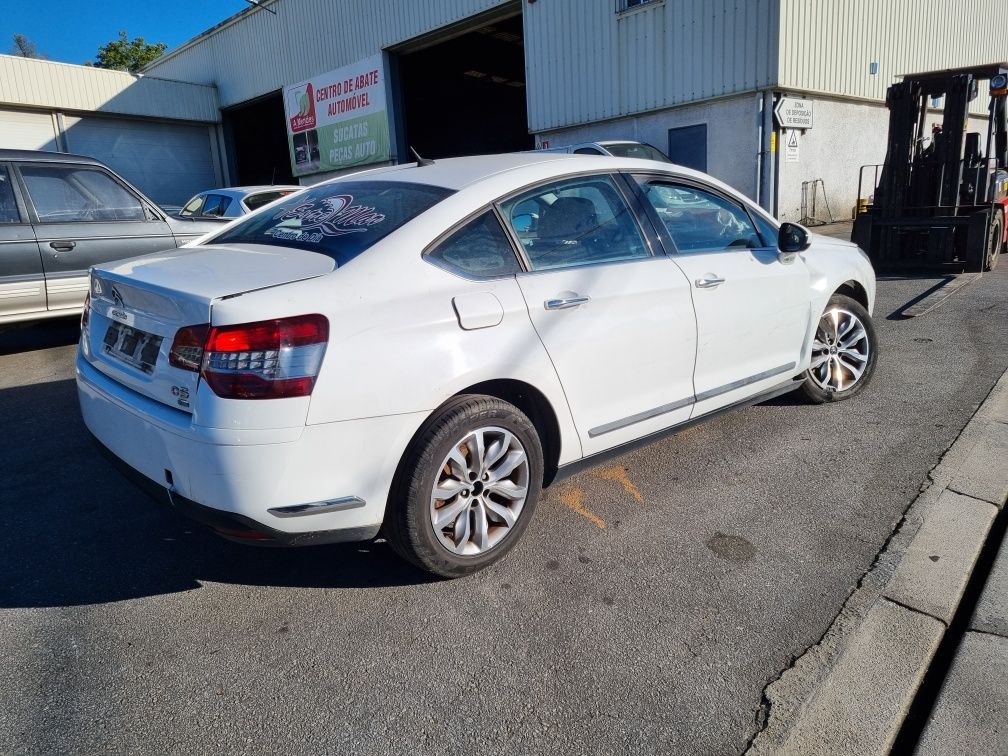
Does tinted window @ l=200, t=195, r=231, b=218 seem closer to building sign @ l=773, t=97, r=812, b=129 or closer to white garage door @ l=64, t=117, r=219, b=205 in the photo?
building sign @ l=773, t=97, r=812, b=129

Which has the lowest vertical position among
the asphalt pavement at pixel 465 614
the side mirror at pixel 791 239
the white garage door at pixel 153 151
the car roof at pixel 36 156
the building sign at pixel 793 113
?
the asphalt pavement at pixel 465 614

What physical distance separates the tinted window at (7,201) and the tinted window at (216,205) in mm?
3340

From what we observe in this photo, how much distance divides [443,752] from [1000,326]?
22.2 ft

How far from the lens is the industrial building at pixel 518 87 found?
14883mm

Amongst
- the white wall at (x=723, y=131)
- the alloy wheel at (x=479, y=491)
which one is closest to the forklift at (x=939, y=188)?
the white wall at (x=723, y=131)

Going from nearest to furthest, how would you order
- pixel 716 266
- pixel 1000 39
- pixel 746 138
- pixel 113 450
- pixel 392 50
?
pixel 113 450 → pixel 716 266 → pixel 746 138 → pixel 392 50 → pixel 1000 39

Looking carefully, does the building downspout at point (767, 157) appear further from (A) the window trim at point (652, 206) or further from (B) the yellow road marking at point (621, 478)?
(B) the yellow road marking at point (621, 478)

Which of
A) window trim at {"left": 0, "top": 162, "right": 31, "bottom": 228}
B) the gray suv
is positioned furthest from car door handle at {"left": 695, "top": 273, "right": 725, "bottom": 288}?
window trim at {"left": 0, "top": 162, "right": 31, "bottom": 228}

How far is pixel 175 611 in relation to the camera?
108 inches

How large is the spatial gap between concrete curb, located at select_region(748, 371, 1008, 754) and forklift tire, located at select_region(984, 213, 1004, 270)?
Result: 23.9ft

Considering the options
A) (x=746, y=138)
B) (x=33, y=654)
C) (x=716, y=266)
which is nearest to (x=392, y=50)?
(x=746, y=138)

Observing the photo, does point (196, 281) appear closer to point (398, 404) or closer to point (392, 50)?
point (398, 404)

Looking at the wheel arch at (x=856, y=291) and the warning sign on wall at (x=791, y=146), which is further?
the warning sign on wall at (x=791, y=146)

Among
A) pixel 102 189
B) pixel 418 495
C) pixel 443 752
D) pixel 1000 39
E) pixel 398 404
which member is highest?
pixel 1000 39
